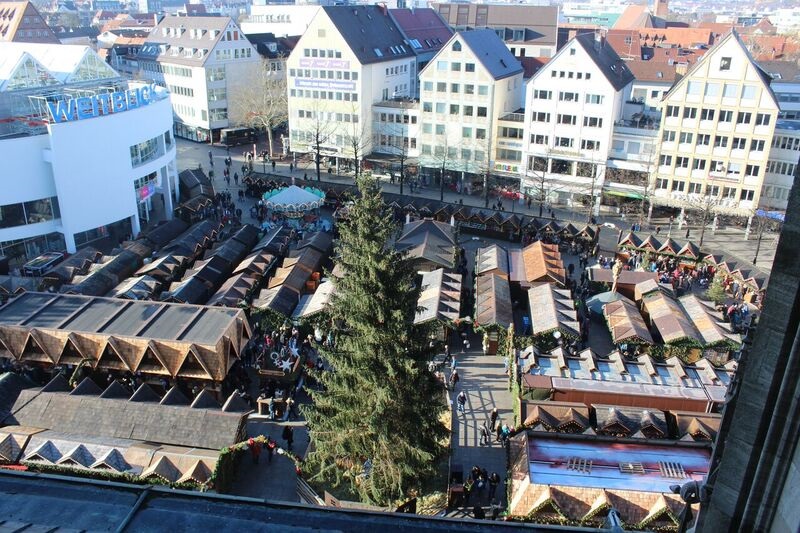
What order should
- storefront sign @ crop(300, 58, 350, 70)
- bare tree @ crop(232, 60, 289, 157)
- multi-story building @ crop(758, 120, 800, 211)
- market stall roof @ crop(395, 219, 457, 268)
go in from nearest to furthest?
1. market stall roof @ crop(395, 219, 457, 268)
2. multi-story building @ crop(758, 120, 800, 211)
3. storefront sign @ crop(300, 58, 350, 70)
4. bare tree @ crop(232, 60, 289, 157)

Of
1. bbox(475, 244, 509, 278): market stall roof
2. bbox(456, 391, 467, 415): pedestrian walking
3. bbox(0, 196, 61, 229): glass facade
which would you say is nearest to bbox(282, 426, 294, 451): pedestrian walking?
bbox(456, 391, 467, 415): pedestrian walking

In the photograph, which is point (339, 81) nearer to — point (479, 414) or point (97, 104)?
point (97, 104)

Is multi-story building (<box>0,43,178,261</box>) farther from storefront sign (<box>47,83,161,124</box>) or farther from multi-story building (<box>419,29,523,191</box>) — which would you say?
multi-story building (<box>419,29,523,191</box>)

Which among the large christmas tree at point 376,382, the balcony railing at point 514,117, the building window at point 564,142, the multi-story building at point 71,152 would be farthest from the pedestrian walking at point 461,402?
the balcony railing at point 514,117

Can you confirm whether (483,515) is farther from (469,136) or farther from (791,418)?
(469,136)

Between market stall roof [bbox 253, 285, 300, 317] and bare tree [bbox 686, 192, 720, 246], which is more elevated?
bare tree [bbox 686, 192, 720, 246]

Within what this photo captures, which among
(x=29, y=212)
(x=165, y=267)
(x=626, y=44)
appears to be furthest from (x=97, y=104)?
(x=626, y=44)
